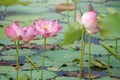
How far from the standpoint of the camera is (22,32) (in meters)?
1.12

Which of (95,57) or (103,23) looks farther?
(95,57)

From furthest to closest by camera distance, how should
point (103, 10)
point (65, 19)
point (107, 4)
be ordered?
point (107, 4) → point (103, 10) → point (65, 19)

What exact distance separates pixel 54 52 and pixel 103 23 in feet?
2.22

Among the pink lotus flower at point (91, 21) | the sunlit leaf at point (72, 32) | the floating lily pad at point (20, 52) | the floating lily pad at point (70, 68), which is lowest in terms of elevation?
the floating lily pad at point (70, 68)

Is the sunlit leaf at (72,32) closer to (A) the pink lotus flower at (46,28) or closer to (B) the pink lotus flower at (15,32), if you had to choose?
(A) the pink lotus flower at (46,28)

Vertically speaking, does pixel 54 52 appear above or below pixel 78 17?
below

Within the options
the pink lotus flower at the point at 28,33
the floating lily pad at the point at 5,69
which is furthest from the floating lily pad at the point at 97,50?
the pink lotus flower at the point at 28,33

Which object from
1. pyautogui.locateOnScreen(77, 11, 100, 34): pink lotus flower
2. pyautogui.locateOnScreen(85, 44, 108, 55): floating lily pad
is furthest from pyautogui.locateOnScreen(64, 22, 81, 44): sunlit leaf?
pyautogui.locateOnScreen(85, 44, 108, 55): floating lily pad

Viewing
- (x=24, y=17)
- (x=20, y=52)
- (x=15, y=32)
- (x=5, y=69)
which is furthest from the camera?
(x=24, y=17)

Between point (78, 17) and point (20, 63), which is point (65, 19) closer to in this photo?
point (20, 63)

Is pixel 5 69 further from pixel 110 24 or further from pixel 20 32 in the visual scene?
pixel 110 24

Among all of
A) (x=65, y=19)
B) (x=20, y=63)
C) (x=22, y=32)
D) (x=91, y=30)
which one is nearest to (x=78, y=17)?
(x=91, y=30)

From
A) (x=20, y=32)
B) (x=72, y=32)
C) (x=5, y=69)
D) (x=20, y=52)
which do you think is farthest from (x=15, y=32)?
(x=20, y=52)

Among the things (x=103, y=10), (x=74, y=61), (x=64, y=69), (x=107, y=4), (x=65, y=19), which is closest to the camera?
(x=64, y=69)
